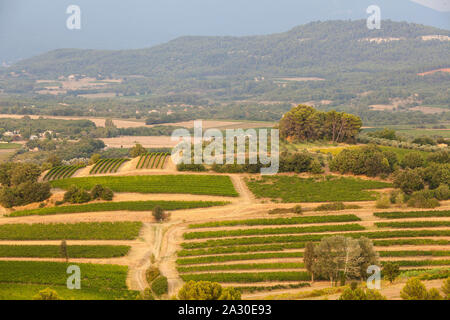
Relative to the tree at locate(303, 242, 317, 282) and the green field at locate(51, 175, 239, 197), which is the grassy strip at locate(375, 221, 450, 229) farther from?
the green field at locate(51, 175, 239, 197)

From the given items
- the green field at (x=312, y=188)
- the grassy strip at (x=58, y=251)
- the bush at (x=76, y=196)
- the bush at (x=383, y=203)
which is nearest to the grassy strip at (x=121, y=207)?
the bush at (x=76, y=196)

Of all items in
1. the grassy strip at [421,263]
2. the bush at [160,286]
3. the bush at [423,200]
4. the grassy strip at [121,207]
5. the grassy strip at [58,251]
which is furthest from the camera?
the bush at [423,200]

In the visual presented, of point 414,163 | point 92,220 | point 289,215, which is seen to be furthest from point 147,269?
point 414,163

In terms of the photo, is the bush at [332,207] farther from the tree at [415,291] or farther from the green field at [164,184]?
the tree at [415,291]

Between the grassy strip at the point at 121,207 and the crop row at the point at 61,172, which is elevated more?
the crop row at the point at 61,172

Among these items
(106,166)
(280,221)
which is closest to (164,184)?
(106,166)

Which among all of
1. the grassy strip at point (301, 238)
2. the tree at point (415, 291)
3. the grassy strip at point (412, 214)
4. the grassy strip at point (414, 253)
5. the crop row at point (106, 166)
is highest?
the crop row at point (106, 166)

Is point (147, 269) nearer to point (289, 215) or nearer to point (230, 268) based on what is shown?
point (230, 268)

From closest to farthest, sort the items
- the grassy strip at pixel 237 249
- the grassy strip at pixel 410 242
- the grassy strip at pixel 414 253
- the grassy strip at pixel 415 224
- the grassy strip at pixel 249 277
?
the grassy strip at pixel 249 277
the grassy strip at pixel 414 253
the grassy strip at pixel 237 249
the grassy strip at pixel 410 242
the grassy strip at pixel 415 224
